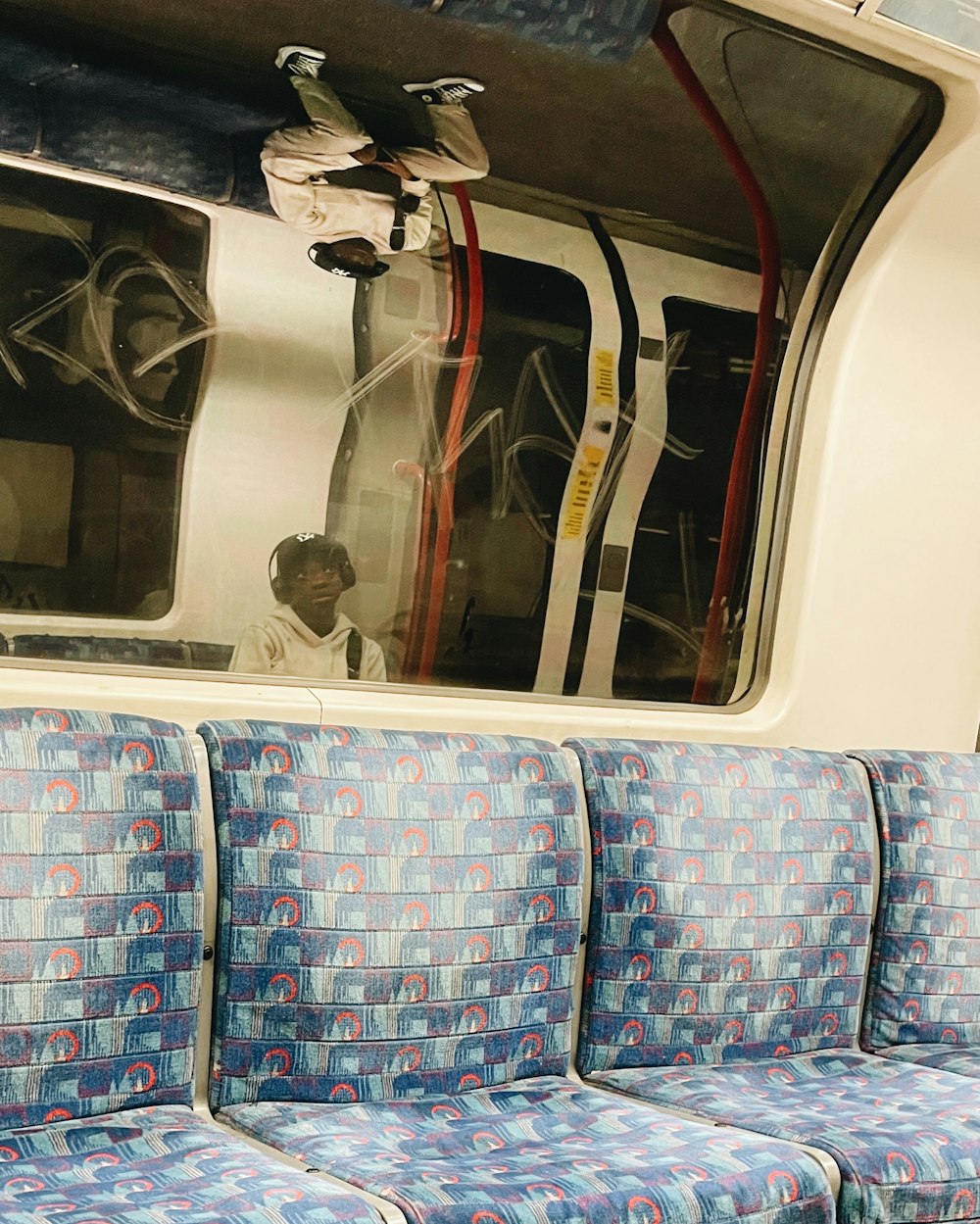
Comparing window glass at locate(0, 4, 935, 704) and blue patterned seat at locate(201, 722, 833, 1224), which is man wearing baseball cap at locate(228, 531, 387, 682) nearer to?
window glass at locate(0, 4, 935, 704)

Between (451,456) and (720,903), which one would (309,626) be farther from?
(720,903)

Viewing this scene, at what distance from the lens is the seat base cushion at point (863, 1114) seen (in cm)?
237

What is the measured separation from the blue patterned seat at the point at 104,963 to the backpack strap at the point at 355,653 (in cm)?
71

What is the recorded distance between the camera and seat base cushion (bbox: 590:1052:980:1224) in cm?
237

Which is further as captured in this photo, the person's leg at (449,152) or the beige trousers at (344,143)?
the person's leg at (449,152)

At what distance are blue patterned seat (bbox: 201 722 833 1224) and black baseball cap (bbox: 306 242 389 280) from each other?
1.00 m

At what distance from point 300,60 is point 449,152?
372mm

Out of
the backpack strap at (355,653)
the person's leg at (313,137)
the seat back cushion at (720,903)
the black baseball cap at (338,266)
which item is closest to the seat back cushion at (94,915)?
the backpack strap at (355,653)

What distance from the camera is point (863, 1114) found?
2.61 m

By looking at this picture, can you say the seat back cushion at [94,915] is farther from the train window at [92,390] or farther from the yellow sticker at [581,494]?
the yellow sticker at [581,494]

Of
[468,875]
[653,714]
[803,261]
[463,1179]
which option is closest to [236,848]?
[468,875]

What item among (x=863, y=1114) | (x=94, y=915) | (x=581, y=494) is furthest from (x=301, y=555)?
(x=863, y=1114)

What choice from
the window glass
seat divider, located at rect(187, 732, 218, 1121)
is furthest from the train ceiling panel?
seat divider, located at rect(187, 732, 218, 1121)

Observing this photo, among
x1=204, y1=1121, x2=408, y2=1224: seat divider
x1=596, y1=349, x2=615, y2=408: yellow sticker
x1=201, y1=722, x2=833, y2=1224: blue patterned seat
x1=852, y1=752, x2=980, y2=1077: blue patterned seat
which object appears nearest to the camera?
x1=204, y1=1121, x2=408, y2=1224: seat divider
